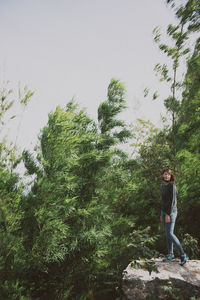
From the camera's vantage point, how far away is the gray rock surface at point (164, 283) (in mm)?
4117

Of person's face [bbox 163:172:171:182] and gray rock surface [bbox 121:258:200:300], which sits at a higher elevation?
person's face [bbox 163:172:171:182]

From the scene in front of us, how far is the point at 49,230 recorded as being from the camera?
13.5 feet

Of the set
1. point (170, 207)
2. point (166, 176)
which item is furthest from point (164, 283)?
point (166, 176)

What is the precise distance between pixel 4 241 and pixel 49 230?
89 centimetres

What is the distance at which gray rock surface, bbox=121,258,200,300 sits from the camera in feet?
13.5

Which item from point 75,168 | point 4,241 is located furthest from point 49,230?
point 75,168

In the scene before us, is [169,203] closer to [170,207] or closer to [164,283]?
[170,207]

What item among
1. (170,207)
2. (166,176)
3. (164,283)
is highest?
(166,176)

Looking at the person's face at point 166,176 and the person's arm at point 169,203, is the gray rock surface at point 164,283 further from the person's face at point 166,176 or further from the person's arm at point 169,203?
the person's face at point 166,176

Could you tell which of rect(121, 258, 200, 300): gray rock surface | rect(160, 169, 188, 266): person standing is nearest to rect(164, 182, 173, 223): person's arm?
rect(160, 169, 188, 266): person standing

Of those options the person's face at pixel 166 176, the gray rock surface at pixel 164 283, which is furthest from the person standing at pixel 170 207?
the gray rock surface at pixel 164 283

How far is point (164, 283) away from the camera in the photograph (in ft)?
14.0

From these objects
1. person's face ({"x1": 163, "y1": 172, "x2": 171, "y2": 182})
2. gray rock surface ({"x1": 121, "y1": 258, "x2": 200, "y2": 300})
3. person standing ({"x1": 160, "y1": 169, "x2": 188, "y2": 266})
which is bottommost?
gray rock surface ({"x1": 121, "y1": 258, "x2": 200, "y2": 300})

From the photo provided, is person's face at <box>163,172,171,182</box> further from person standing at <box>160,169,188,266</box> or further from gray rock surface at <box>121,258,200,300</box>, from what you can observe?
gray rock surface at <box>121,258,200,300</box>
